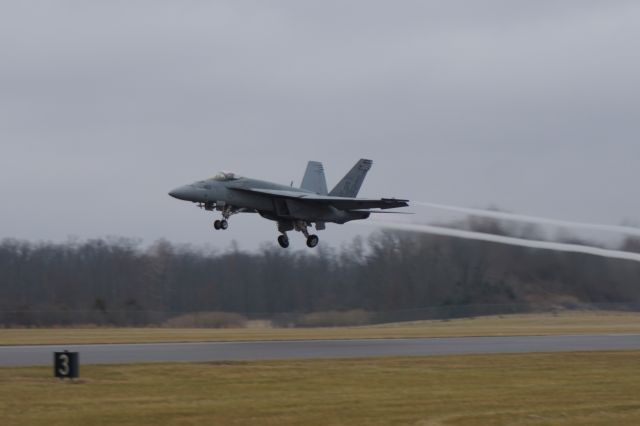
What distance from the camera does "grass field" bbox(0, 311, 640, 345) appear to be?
43406 millimetres

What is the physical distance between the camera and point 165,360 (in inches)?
1131

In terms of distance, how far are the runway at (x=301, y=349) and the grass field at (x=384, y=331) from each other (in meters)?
4.33

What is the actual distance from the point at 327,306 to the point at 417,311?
11534 mm

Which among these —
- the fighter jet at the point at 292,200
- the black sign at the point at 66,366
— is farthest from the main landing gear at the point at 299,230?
the black sign at the point at 66,366

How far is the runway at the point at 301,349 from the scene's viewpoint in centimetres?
2989

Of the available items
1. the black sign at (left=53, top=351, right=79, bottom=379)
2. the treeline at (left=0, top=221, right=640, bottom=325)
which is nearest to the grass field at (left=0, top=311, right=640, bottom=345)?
the treeline at (left=0, top=221, right=640, bottom=325)

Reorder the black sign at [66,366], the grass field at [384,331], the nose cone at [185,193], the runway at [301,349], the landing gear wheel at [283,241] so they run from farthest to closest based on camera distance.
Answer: the grass field at [384,331], the landing gear wheel at [283,241], the nose cone at [185,193], the runway at [301,349], the black sign at [66,366]

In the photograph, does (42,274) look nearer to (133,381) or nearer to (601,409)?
(133,381)

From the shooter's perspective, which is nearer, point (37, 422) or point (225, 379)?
point (37, 422)

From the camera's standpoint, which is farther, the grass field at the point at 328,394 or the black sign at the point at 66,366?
Result: the black sign at the point at 66,366

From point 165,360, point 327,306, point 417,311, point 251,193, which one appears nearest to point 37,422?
point 165,360

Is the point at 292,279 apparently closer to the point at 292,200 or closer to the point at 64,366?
the point at 292,200

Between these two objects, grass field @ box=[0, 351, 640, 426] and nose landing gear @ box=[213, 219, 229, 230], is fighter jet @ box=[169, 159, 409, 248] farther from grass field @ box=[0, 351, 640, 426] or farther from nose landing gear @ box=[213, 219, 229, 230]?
grass field @ box=[0, 351, 640, 426]

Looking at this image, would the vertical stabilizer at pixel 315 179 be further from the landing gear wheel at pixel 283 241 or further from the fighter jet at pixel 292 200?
the landing gear wheel at pixel 283 241
